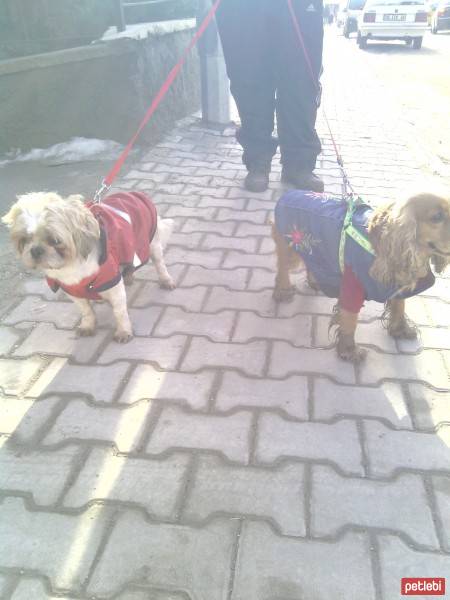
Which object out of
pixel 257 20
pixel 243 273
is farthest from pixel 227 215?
pixel 257 20

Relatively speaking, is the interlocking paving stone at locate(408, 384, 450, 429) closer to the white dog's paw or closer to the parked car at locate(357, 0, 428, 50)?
the white dog's paw

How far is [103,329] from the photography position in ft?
10.6

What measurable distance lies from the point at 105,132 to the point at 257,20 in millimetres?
3036

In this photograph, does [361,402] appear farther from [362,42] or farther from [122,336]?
[362,42]

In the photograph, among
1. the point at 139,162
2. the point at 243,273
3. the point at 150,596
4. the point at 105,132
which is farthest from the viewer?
the point at 105,132

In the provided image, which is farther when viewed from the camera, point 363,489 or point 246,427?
point 246,427

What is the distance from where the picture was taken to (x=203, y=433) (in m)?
2.40

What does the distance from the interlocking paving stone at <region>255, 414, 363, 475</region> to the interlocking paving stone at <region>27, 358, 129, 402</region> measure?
89cm

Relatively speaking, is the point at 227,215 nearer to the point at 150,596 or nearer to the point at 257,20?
the point at 257,20

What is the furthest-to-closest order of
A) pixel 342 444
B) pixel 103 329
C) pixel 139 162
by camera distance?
pixel 139 162 < pixel 103 329 < pixel 342 444

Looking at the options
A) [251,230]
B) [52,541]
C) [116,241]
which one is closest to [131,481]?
[52,541]

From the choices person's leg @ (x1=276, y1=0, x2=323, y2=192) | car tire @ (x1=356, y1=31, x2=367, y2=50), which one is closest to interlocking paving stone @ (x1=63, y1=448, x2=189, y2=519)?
person's leg @ (x1=276, y1=0, x2=323, y2=192)

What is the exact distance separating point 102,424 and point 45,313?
1.25 meters

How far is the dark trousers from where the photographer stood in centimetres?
437
